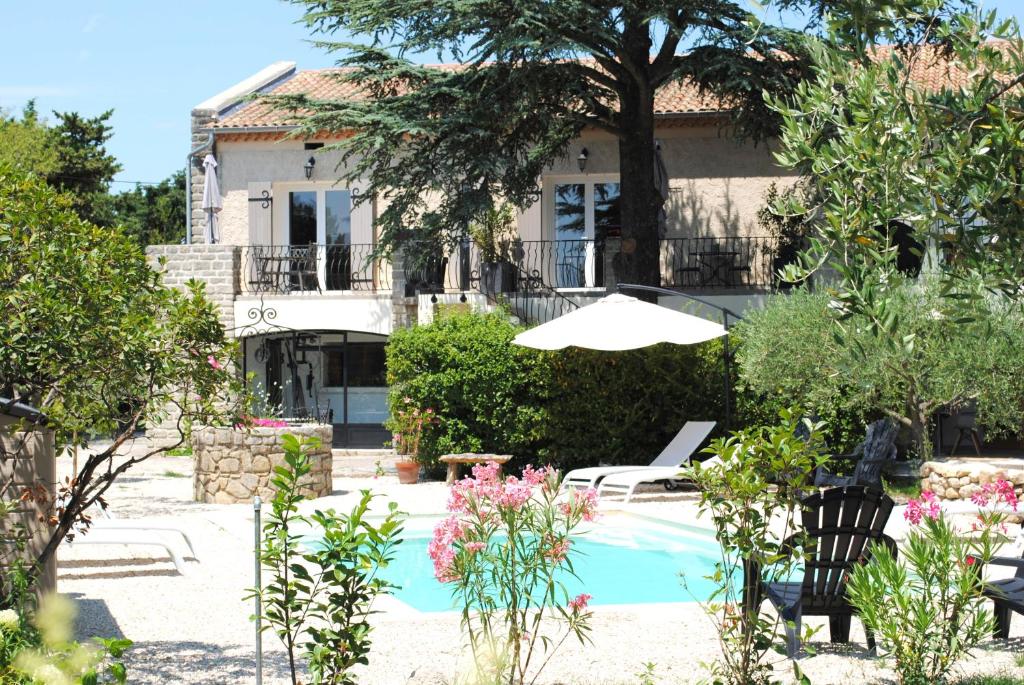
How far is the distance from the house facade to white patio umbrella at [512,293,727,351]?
4.64 meters

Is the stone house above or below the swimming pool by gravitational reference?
above

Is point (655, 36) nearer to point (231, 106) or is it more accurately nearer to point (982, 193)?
point (231, 106)

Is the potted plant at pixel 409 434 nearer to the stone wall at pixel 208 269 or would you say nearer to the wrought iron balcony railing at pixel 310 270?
the wrought iron balcony railing at pixel 310 270

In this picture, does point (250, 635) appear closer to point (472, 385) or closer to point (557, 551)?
point (557, 551)

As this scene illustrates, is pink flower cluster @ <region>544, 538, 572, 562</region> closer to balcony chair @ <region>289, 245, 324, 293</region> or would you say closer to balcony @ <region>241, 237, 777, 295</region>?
balcony @ <region>241, 237, 777, 295</region>

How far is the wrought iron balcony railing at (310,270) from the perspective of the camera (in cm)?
2320

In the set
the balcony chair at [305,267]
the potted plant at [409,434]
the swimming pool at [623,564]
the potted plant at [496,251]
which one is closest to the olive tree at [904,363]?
the swimming pool at [623,564]

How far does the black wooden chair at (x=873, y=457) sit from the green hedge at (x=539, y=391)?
2444 mm

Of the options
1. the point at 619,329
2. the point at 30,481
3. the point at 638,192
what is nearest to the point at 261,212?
the point at 638,192

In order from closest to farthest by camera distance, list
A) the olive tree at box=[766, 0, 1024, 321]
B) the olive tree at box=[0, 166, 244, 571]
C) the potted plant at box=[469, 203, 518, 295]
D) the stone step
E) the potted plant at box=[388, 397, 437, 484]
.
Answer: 1. the olive tree at box=[766, 0, 1024, 321]
2. the olive tree at box=[0, 166, 244, 571]
3. the potted plant at box=[388, 397, 437, 484]
4. the stone step
5. the potted plant at box=[469, 203, 518, 295]

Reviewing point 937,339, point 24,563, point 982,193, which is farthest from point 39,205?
point 937,339

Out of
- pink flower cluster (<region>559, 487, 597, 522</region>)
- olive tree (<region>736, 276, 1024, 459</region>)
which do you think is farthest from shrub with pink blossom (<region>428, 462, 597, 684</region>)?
olive tree (<region>736, 276, 1024, 459</region>)

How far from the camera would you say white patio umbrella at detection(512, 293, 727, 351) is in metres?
15.8

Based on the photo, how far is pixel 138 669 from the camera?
6.73 metres
